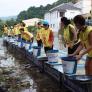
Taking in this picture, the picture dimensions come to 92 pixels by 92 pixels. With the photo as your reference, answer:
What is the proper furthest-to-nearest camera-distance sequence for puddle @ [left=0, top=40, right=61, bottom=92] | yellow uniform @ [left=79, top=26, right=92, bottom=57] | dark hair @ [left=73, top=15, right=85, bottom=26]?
1. puddle @ [left=0, top=40, right=61, bottom=92]
2. yellow uniform @ [left=79, top=26, right=92, bottom=57]
3. dark hair @ [left=73, top=15, right=85, bottom=26]

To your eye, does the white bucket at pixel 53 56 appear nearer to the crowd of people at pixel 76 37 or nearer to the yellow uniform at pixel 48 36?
the crowd of people at pixel 76 37

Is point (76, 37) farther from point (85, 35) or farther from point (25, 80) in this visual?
point (25, 80)

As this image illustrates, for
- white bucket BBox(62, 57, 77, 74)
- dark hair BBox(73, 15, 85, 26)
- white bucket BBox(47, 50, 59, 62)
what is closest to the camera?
dark hair BBox(73, 15, 85, 26)

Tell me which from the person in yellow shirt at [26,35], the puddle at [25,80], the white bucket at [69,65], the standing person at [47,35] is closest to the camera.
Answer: the white bucket at [69,65]

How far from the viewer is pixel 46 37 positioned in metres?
13.7


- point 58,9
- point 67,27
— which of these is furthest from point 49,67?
point 58,9

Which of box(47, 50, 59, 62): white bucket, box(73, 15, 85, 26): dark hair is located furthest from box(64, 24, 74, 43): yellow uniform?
box(73, 15, 85, 26): dark hair

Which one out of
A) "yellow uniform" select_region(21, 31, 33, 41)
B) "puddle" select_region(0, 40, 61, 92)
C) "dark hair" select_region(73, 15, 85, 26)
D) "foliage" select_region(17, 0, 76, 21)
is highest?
"foliage" select_region(17, 0, 76, 21)

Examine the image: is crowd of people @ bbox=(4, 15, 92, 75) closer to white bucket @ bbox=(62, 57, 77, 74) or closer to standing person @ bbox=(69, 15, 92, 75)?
standing person @ bbox=(69, 15, 92, 75)

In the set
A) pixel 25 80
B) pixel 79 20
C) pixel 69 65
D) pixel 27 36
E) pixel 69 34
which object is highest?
pixel 79 20

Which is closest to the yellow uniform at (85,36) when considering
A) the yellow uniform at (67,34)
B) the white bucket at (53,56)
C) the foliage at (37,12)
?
the yellow uniform at (67,34)

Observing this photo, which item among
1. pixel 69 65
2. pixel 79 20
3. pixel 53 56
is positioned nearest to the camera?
pixel 79 20

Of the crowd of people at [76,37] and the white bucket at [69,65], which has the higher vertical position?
the crowd of people at [76,37]

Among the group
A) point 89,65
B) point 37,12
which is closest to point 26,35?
point 89,65
